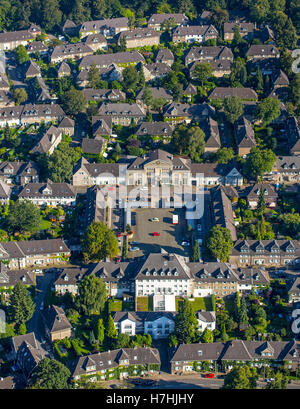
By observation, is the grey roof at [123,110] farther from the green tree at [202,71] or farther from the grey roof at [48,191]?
the grey roof at [48,191]

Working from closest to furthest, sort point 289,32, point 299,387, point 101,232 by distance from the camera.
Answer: point 299,387, point 101,232, point 289,32

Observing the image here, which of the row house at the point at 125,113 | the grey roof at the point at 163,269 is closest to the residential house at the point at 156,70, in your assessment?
the row house at the point at 125,113

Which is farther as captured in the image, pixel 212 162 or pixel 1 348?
pixel 212 162

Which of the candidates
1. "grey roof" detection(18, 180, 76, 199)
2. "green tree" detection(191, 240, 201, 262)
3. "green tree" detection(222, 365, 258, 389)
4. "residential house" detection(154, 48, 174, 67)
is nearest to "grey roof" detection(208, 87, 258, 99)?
"residential house" detection(154, 48, 174, 67)

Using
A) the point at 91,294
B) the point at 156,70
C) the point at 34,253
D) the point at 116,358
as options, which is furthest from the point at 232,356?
the point at 156,70

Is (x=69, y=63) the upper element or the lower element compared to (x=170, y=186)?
upper

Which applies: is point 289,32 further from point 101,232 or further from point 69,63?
point 101,232

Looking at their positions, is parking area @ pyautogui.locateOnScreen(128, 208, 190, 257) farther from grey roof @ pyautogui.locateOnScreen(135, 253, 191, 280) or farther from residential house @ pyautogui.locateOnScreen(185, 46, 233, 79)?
residential house @ pyautogui.locateOnScreen(185, 46, 233, 79)

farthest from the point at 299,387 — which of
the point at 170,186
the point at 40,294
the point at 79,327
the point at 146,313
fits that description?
the point at 170,186
